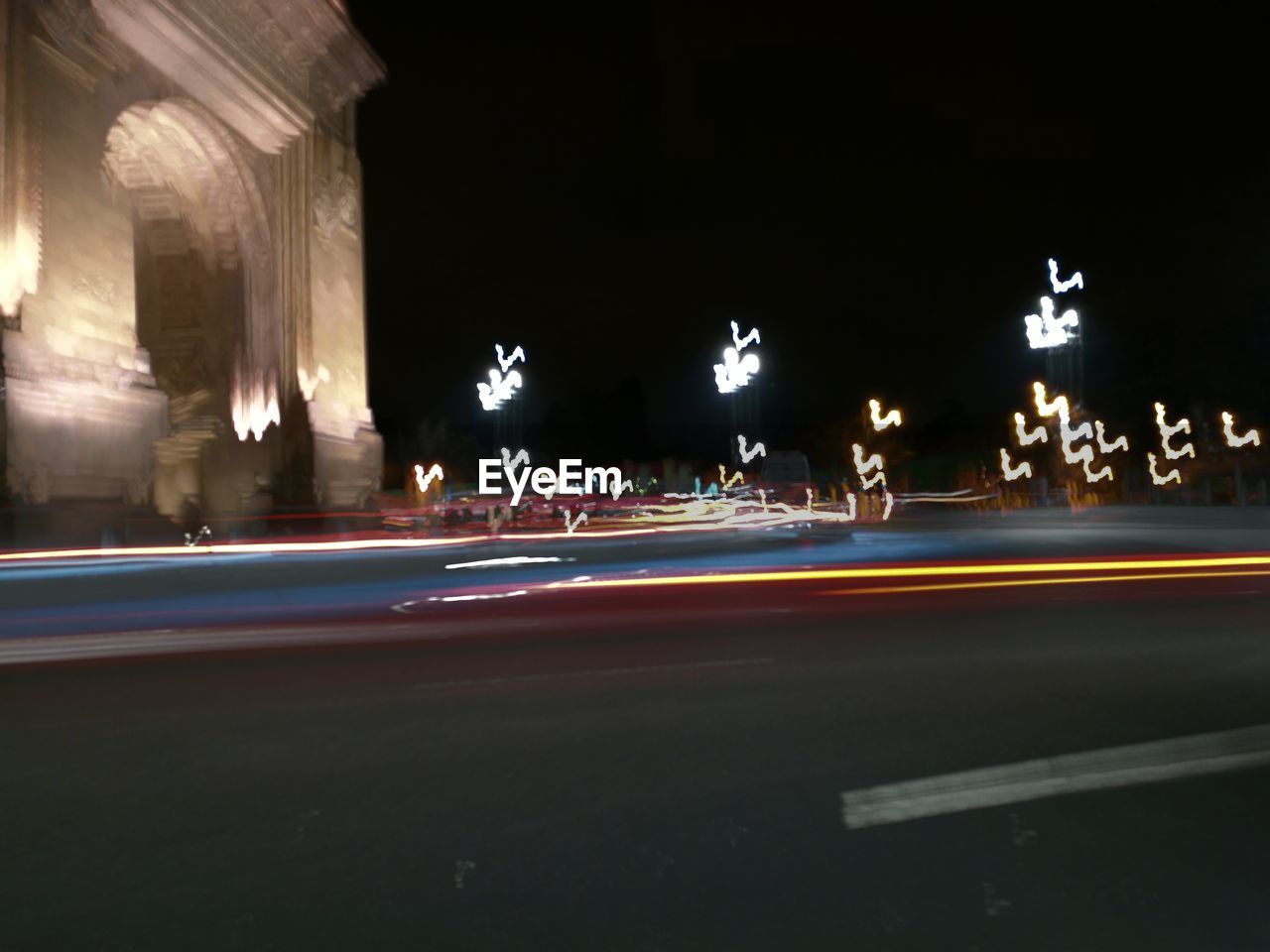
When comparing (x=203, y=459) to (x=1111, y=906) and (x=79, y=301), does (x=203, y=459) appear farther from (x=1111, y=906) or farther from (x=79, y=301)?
(x=1111, y=906)

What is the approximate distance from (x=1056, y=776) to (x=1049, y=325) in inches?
1303

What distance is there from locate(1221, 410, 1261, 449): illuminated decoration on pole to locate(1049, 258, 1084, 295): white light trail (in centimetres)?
670

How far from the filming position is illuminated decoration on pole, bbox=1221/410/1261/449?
111 feet

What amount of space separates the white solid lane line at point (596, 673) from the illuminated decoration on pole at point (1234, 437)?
32369 mm

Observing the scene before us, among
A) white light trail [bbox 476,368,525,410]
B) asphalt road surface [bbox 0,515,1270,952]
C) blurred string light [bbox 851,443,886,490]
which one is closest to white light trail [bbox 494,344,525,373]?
white light trail [bbox 476,368,525,410]

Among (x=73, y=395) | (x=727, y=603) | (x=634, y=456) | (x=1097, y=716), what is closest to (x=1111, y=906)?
(x=1097, y=716)

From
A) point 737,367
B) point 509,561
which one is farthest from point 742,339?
point 509,561

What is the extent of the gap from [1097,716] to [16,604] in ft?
32.0

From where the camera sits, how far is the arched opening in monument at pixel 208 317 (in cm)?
2844

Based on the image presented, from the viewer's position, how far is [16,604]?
10172 mm

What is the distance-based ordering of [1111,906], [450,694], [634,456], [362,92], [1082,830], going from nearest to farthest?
1. [1111,906]
2. [1082,830]
3. [450,694]
4. [362,92]
5. [634,456]

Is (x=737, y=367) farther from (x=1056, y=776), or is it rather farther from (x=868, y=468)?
(x=1056, y=776)

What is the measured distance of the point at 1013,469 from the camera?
153ft

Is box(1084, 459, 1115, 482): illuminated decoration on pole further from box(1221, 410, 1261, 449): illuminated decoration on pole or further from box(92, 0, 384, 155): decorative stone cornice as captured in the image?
box(92, 0, 384, 155): decorative stone cornice
